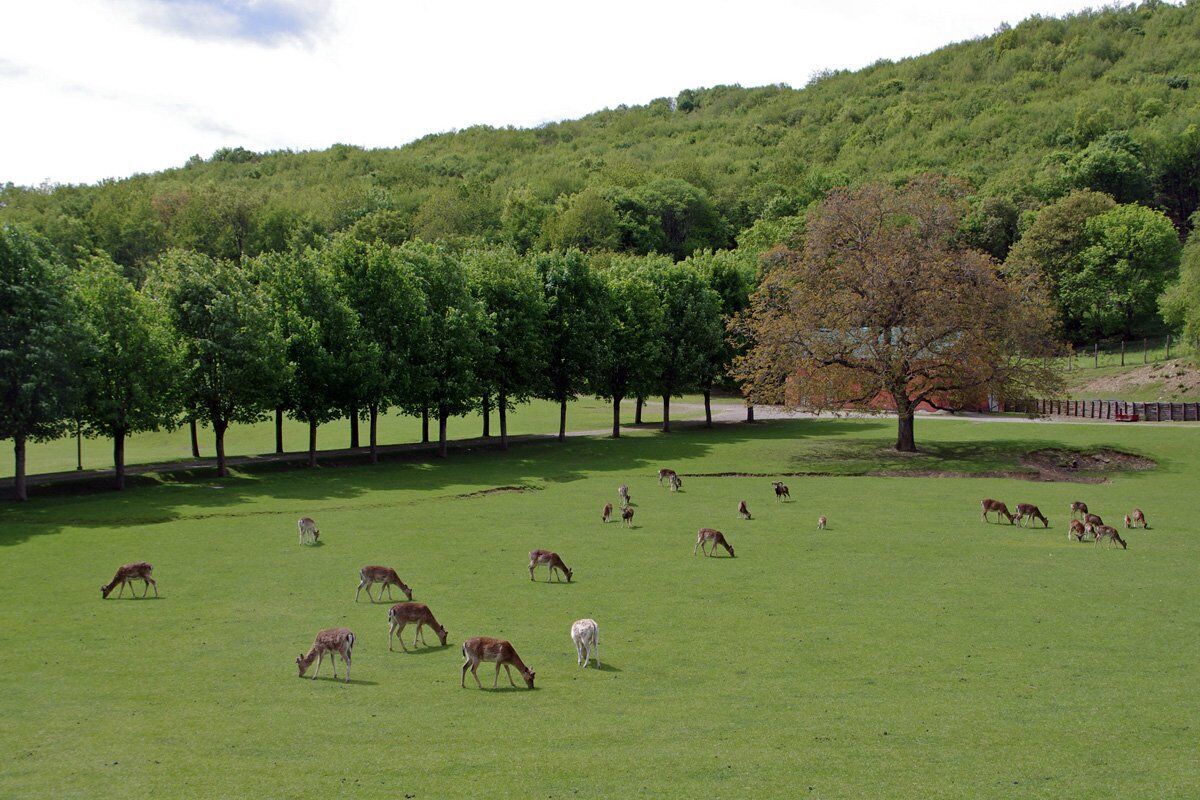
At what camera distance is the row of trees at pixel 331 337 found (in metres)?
50.6

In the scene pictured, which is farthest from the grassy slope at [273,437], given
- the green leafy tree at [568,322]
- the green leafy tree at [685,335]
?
the green leafy tree at [685,335]

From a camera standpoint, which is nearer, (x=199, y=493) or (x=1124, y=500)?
(x=1124, y=500)

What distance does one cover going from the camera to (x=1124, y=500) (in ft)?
164

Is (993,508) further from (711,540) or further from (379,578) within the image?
(379,578)

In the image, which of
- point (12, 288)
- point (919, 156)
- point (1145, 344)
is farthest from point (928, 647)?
point (919, 156)

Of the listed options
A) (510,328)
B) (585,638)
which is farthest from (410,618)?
(510,328)

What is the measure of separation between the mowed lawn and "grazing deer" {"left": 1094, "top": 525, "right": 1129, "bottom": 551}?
23.5 inches

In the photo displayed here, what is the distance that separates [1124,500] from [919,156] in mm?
156499

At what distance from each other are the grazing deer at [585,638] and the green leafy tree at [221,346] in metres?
42.0

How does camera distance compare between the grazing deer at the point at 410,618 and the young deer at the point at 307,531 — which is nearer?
the grazing deer at the point at 410,618

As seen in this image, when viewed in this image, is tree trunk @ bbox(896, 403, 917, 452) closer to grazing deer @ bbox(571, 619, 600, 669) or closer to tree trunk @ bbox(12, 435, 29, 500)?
grazing deer @ bbox(571, 619, 600, 669)

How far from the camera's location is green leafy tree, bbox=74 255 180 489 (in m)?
53.2

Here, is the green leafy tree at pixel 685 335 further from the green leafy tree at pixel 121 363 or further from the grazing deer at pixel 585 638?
the grazing deer at pixel 585 638

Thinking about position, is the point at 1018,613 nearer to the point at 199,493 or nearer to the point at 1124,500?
Answer: the point at 1124,500
